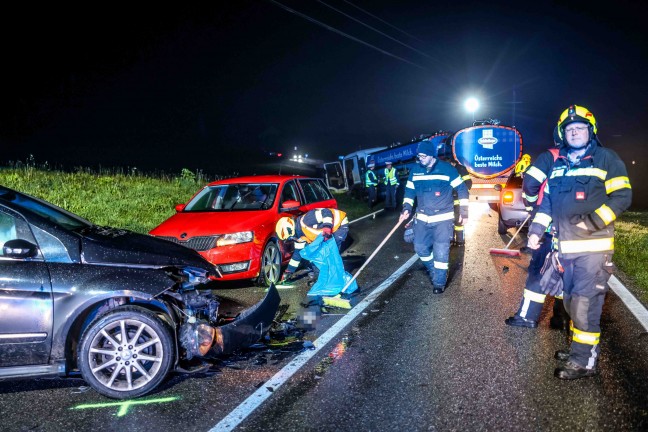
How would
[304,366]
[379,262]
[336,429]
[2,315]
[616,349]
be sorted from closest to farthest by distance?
[336,429]
[2,315]
[304,366]
[616,349]
[379,262]

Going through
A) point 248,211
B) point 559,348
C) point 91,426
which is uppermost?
point 248,211

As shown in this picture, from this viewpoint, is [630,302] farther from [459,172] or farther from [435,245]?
[459,172]

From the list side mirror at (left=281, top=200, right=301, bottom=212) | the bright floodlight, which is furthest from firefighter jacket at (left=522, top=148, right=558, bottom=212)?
the bright floodlight

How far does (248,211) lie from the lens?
761 cm

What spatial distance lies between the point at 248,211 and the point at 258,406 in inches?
168

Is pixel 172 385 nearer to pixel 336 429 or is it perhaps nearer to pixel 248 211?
pixel 336 429

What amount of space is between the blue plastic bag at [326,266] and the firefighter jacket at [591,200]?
2956 mm

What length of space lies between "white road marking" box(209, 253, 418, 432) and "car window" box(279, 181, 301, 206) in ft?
7.70

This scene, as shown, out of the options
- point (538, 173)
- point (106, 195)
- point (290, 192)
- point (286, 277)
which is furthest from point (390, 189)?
point (538, 173)

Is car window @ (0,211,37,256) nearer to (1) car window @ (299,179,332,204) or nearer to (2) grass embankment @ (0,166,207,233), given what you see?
(1) car window @ (299,179,332,204)

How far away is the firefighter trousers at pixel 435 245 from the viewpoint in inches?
272

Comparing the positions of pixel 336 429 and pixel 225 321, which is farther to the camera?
pixel 225 321

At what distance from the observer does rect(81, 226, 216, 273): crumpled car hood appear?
3898 mm

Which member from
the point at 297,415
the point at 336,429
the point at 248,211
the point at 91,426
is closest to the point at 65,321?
the point at 91,426
